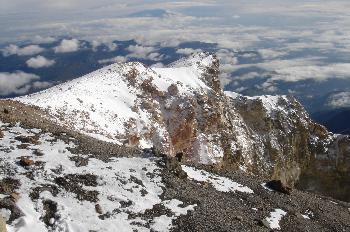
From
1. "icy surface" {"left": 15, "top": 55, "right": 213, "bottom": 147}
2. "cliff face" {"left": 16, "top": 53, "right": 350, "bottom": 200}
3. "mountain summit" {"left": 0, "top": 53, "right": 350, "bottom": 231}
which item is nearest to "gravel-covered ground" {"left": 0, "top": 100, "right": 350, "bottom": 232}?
"mountain summit" {"left": 0, "top": 53, "right": 350, "bottom": 231}

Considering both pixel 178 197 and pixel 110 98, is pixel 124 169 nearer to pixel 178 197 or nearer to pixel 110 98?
pixel 178 197

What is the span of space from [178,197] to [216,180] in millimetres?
8225

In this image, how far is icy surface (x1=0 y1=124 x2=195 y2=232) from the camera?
28609 millimetres

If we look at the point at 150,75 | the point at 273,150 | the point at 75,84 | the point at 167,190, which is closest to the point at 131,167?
the point at 167,190

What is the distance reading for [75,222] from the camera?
28453 millimetres

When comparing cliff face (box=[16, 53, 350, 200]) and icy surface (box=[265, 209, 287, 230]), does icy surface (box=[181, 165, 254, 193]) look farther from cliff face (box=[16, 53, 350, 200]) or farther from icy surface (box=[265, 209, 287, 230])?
cliff face (box=[16, 53, 350, 200])

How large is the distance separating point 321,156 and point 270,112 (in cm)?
1964

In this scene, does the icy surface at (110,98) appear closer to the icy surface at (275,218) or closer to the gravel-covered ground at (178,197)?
the gravel-covered ground at (178,197)

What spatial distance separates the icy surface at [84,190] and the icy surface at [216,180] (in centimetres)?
431

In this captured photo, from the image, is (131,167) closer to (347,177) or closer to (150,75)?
(150,75)

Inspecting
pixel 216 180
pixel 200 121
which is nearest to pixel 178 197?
pixel 216 180

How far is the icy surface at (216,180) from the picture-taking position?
135ft

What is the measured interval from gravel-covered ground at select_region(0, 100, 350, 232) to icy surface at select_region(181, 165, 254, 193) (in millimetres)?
109

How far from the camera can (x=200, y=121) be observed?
99.8 metres
